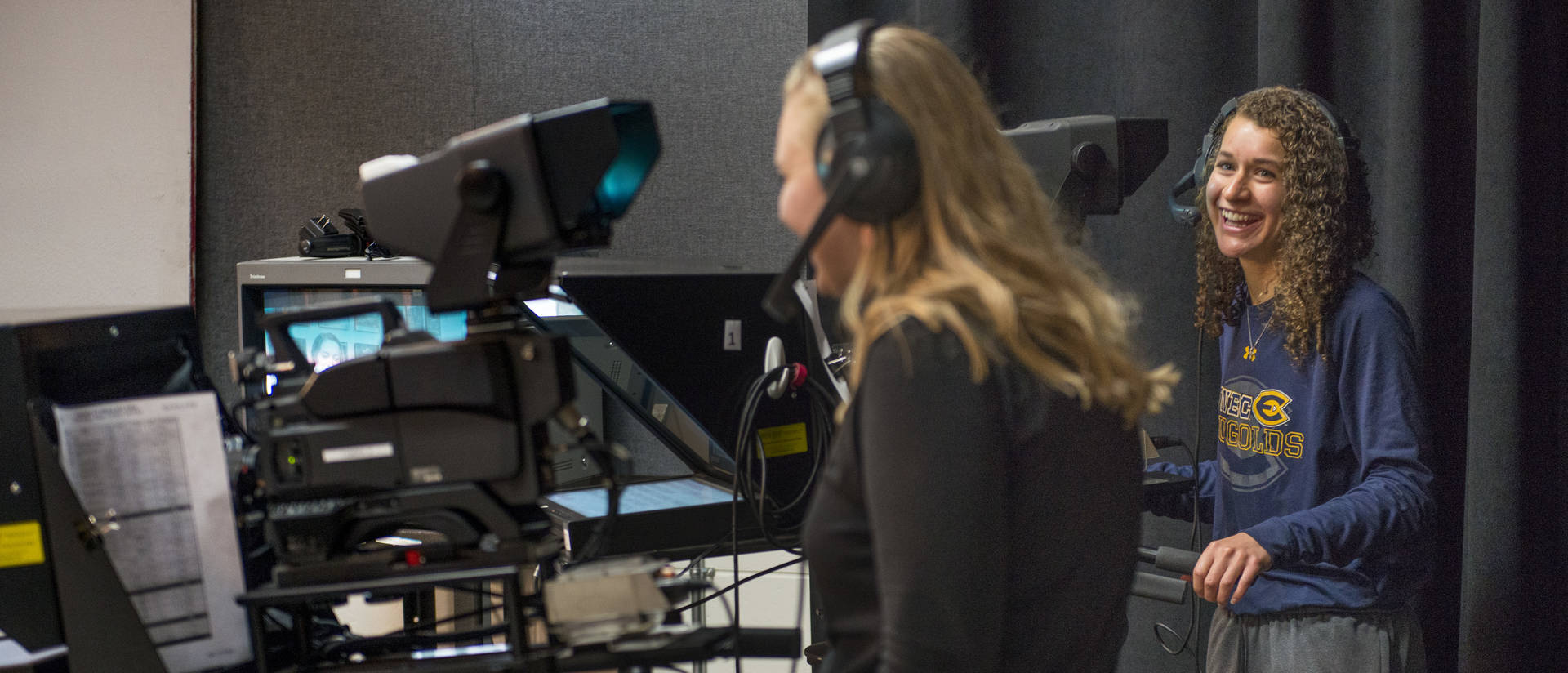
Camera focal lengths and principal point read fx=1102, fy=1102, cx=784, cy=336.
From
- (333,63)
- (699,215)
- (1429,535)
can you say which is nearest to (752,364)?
(1429,535)

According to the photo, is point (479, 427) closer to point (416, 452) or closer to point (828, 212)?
point (416, 452)

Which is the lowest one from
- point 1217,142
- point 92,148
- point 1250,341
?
point 1250,341

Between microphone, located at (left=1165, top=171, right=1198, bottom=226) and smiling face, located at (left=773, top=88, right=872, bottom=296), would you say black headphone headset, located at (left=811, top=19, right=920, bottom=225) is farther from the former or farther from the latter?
microphone, located at (left=1165, top=171, right=1198, bottom=226)

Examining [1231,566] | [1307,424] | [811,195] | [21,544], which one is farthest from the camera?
[1307,424]

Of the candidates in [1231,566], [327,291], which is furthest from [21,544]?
[1231,566]

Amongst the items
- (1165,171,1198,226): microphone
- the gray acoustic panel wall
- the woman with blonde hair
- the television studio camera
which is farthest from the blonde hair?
the gray acoustic panel wall

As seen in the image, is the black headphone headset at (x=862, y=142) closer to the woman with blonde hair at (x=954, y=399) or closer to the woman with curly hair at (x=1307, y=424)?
the woman with blonde hair at (x=954, y=399)

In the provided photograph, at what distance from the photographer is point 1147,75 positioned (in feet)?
6.77

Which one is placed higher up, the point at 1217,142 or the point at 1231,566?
the point at 1217,142

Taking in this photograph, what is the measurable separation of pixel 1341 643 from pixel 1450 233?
2.46ft

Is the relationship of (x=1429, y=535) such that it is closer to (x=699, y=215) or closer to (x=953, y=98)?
(x=953, y=98)

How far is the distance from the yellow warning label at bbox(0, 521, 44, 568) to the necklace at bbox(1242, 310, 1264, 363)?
1.41m

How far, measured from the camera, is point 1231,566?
1281mm

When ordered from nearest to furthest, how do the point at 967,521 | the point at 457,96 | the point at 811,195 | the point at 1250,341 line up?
1. the point at 967,521
2. the point at 811,195
3. the point at 1250,341
4. the point at 457,96
